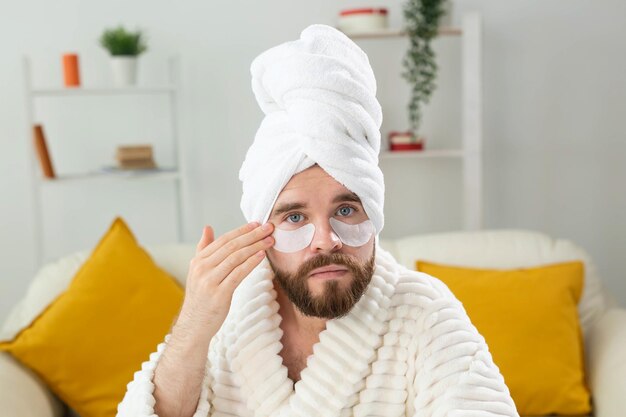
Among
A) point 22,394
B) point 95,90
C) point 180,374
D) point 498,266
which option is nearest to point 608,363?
point 498,266

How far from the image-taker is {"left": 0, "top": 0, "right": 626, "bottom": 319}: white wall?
3936 millimetres

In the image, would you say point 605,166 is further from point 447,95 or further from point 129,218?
point 129,218

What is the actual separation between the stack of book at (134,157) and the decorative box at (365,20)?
3.02 feet

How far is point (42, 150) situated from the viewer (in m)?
3.66

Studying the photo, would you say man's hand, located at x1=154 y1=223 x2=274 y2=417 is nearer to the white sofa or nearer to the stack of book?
the white sofa

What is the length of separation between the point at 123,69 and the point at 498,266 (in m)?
1.64

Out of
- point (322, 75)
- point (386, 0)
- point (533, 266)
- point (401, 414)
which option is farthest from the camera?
point (386, 0)

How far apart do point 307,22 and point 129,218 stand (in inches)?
44.4

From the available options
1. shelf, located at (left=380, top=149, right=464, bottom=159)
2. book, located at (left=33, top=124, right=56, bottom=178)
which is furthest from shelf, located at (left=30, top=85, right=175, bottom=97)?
shelf, located at (left=380, top=149, right=464, bottom=159)

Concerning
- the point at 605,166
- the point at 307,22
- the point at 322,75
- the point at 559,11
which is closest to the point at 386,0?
the point at 307,22

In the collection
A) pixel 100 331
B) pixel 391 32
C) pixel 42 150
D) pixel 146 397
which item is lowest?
pixel 100 331

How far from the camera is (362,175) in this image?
5.50 ft

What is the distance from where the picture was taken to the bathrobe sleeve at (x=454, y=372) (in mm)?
1625

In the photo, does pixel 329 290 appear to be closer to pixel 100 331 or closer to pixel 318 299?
pixel 318 299
